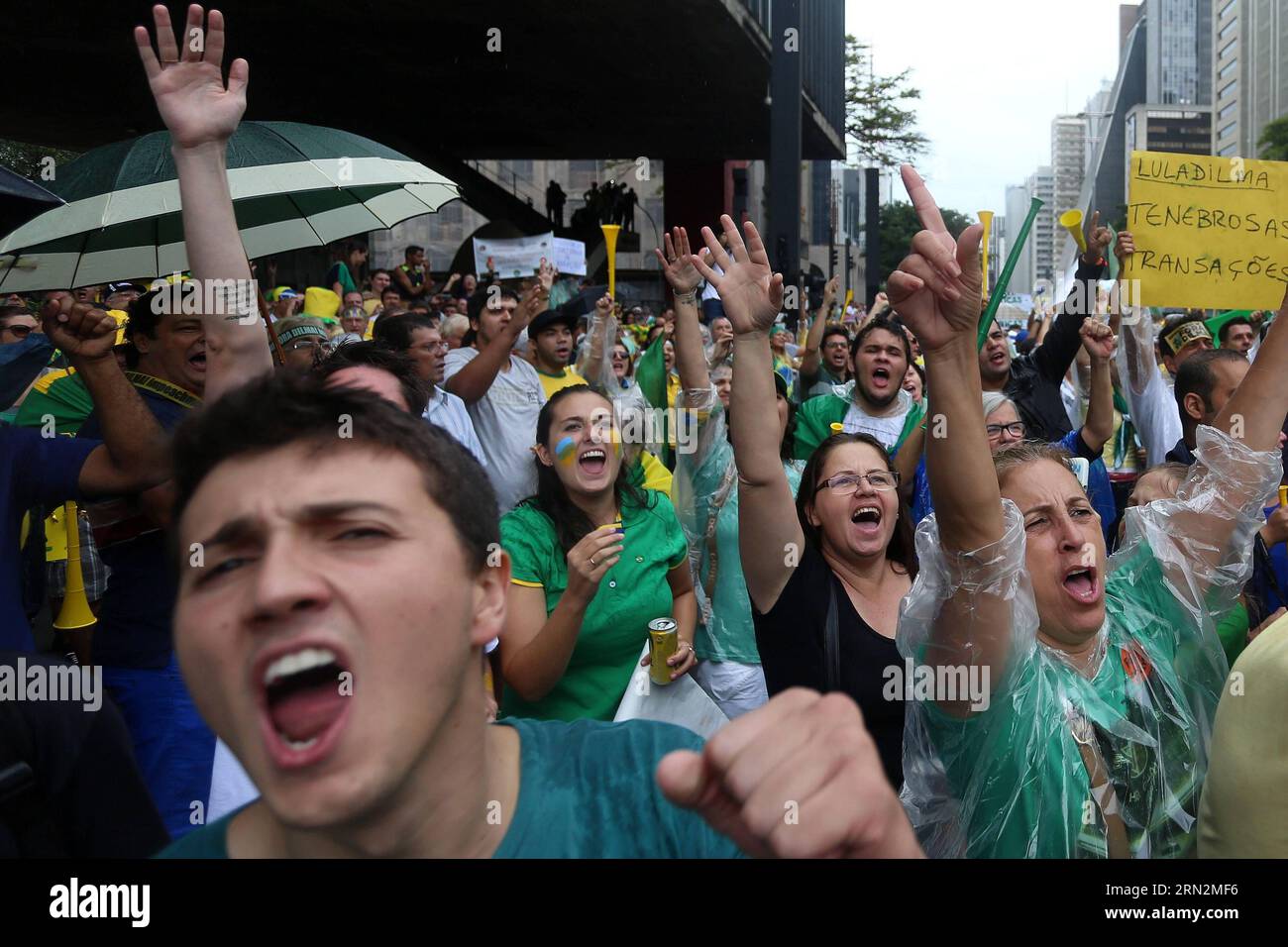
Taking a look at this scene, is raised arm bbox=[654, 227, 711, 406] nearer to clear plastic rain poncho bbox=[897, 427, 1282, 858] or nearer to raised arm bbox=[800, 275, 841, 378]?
clear plastic rain poncho bbox=[897, 427, 1282, 858]

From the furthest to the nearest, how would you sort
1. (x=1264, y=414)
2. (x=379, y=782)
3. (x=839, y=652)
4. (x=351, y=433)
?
(x=839, y=652) < (x=1264, y=414) < (x=351, y=433) < (x=379, y=782)

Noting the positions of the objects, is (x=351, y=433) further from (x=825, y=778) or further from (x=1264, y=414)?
(x=1264, y=414)

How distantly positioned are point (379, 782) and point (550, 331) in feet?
16.4

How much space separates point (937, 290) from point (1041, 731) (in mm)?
771

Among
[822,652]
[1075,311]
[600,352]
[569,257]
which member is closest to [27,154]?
[569,257]

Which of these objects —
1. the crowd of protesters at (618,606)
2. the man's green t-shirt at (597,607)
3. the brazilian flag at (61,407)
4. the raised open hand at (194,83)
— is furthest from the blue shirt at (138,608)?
the raised open hand at (194,83)

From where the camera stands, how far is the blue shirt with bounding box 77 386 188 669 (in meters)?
2.72

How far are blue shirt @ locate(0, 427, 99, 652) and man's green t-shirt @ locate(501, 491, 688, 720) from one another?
110cm

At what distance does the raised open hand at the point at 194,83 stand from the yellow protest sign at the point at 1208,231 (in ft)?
11.4

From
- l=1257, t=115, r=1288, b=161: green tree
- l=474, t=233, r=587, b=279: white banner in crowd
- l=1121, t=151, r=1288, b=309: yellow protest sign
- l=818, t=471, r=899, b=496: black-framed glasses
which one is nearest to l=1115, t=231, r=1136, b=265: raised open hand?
l=1121, t=151, r=1288, b=309: yellow protest sign

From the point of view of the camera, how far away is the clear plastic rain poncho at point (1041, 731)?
1.86 metres

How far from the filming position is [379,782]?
3.55 ft

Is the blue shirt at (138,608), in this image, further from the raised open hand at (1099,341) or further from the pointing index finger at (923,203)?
the raised open hand at (1099,341)
